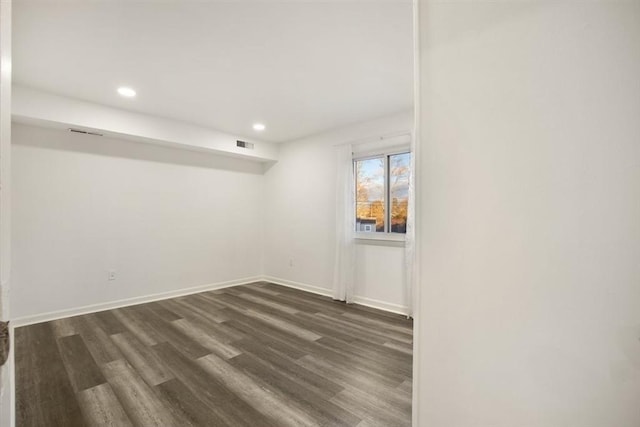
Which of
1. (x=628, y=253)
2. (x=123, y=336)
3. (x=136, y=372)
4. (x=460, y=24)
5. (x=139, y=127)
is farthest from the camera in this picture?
(x=139, y=127)

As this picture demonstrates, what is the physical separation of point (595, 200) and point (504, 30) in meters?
0.57

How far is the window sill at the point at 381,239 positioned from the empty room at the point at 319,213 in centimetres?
5

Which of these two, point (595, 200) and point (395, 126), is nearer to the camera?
point (595, 200)

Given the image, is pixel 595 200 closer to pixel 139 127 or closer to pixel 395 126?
pixel 395 126

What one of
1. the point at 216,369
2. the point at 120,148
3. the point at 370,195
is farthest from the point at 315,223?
the point at 120,148

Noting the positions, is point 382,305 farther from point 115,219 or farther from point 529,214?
point 115,219

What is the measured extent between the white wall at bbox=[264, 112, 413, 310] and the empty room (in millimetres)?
42

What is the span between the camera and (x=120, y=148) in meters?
3.69

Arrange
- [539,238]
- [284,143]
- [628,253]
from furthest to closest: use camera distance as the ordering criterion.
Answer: [284,143] < [539,238] < [628,253]

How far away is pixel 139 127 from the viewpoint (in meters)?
3.52

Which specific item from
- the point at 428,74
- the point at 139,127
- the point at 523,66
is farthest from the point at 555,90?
the point at 139,127

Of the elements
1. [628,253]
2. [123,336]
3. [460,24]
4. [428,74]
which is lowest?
[123,336]

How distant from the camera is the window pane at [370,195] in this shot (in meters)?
3.87

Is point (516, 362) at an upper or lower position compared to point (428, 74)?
lower
